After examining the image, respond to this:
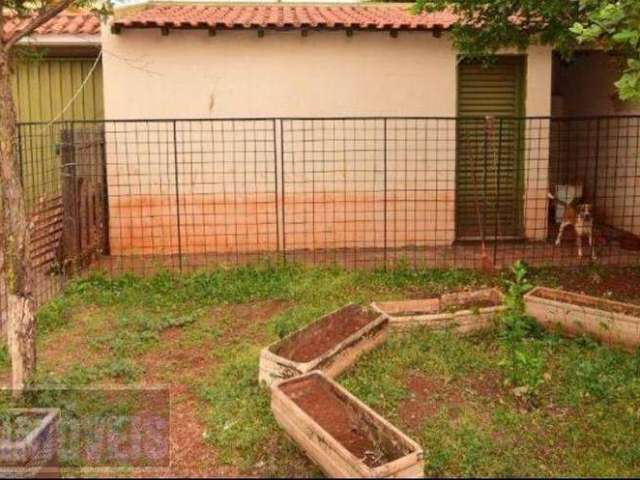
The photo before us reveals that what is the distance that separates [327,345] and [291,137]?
494cm

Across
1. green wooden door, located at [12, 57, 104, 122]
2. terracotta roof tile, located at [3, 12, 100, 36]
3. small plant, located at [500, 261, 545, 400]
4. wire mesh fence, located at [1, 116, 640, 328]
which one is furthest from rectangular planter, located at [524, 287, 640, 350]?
green wooden door, located at [12, 57, 104, 122]

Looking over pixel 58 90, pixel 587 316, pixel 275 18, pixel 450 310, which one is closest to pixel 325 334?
pixel 450 310

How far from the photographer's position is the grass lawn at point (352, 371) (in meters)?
5.01

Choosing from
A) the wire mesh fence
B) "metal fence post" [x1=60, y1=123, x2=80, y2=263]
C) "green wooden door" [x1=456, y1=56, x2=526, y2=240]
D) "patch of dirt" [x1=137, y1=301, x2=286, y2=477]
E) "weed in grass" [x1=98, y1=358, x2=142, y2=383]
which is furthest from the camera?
"green wooden door" [x1=456, y1=56, x2=526, y2=240]

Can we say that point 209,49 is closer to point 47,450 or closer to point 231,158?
point 231,158

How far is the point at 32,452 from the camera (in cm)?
488

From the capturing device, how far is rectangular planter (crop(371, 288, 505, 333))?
7141 millimetres

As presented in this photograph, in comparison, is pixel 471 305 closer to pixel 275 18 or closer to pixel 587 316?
pixel 587 316

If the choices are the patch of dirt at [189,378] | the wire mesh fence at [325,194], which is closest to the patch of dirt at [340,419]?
the patch of dirt at [189,378]

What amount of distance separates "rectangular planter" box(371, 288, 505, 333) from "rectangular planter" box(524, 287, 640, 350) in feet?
1.23

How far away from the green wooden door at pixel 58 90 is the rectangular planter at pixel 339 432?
7.80 metres

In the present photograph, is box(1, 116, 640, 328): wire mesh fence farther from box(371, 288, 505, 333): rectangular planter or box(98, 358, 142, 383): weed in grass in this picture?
box(98, 358, 142, 383): weed in grass

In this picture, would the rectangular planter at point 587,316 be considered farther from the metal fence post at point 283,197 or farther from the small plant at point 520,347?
the metal fence post at point 283,197

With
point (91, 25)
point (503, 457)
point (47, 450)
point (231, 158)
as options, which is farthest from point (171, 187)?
point (503, 457)
